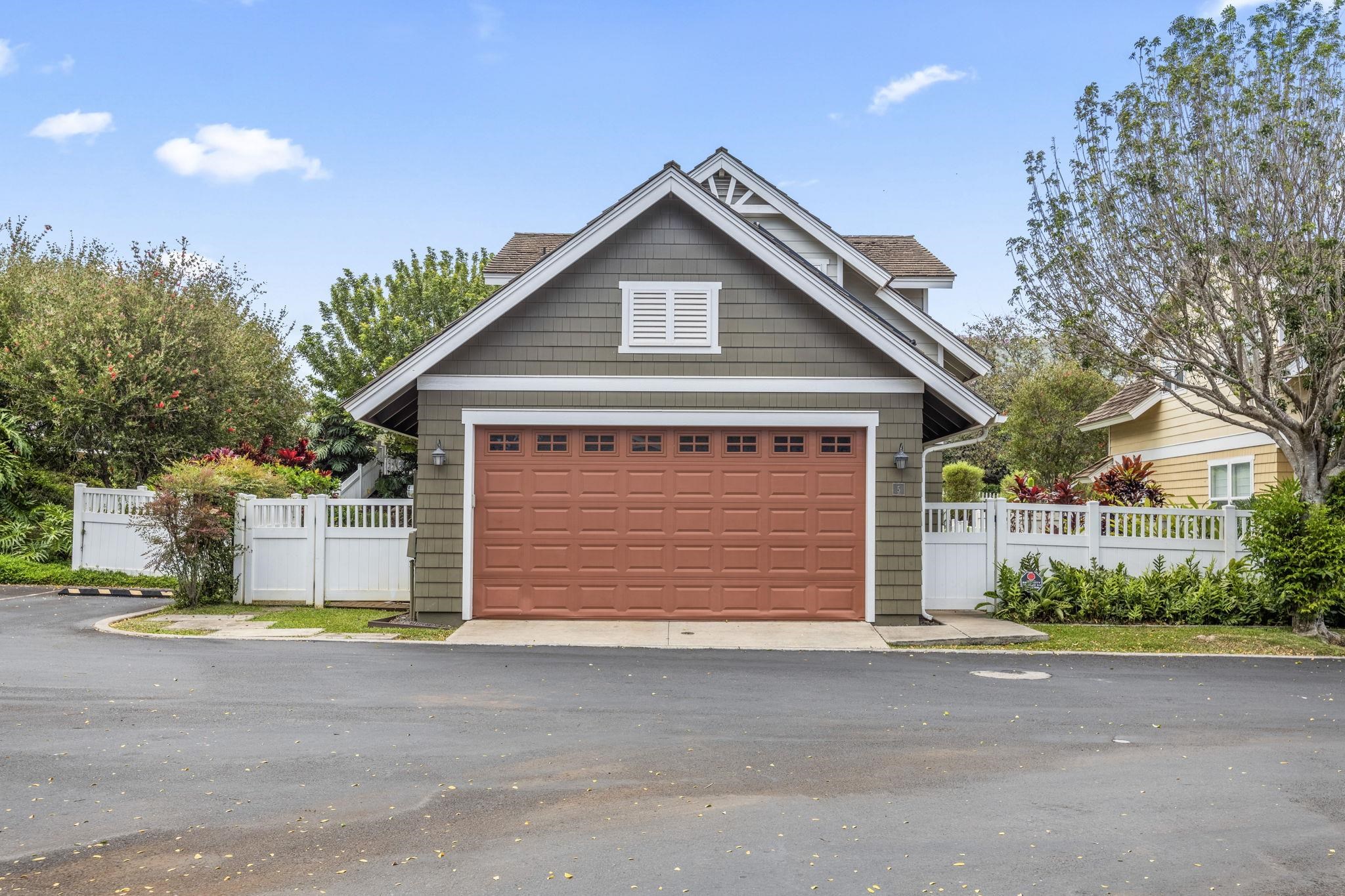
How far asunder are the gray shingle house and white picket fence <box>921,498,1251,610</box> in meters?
1.71

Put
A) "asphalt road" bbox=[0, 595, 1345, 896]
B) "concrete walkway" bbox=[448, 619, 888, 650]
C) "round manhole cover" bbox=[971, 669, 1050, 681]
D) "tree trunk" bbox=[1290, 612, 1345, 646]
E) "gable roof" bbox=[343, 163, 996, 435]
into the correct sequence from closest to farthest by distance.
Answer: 1. "asphalt road" bbox=[0, 595, 1345, 896]
2. "round manhole cover" bbox=[971, 669, 1050, 681]
3. "concrete walkway" bbox=[448, 619, 888, 650]
4. "tree trunk" bbox=[1290, 612, 1345, 646]
5. "gable roof" bbox=[343, 163, 996, 435]

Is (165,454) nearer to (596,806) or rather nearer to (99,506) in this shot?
(99,506)

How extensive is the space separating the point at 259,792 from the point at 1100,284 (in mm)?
13397

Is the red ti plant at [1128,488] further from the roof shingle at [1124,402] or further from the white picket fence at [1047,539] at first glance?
the roof shingle at [1124,402]

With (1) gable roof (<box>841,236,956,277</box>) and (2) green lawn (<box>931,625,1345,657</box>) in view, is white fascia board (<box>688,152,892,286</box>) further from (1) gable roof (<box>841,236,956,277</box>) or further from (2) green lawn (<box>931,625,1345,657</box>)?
(2) green lawn (<box>931,625,1345,657</box>)

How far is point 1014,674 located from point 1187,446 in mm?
13028

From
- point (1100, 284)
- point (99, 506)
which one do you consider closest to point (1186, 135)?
point (1100, 284)

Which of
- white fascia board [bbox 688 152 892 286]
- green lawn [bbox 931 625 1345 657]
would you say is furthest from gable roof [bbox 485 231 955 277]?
green lawn [bbox 931 625 1345 657]

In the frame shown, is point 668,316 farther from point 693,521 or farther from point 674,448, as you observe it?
point 693,521

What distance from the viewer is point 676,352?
1472 cm

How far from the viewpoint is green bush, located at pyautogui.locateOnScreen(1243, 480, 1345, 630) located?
13852mm

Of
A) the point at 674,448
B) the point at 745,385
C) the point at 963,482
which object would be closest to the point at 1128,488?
the point at 745,385

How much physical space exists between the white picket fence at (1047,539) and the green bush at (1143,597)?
25cm

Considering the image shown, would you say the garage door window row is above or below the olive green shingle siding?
below
